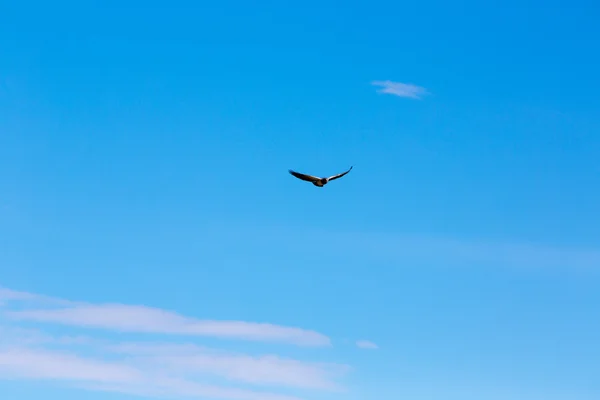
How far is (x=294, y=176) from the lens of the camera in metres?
91.3

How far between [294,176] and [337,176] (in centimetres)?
652

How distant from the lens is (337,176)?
9312 centimetres
